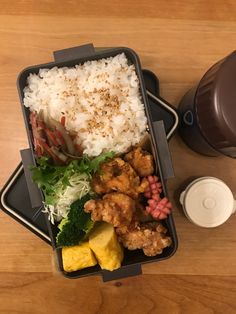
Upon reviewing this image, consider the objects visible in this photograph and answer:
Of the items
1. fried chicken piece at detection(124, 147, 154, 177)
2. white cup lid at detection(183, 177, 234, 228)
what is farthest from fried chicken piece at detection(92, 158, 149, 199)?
white cup lid at detection(183, 177, 234, 228)

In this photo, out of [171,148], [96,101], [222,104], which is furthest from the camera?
[171,148]

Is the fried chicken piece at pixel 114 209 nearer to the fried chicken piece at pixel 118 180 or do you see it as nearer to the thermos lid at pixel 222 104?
the fried chicken piece at pixel 118 180

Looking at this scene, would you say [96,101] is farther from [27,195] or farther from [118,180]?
[27,195]

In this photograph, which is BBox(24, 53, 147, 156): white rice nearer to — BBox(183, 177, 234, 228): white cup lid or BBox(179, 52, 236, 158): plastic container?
BBox(179, 52, 236, 158): plastic container

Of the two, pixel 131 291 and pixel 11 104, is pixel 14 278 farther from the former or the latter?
pixel 11 104

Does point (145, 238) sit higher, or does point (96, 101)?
point (96, 101)

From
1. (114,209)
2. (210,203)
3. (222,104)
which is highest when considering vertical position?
(222,104)

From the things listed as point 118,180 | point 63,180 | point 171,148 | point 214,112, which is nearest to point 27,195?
point 63,180
